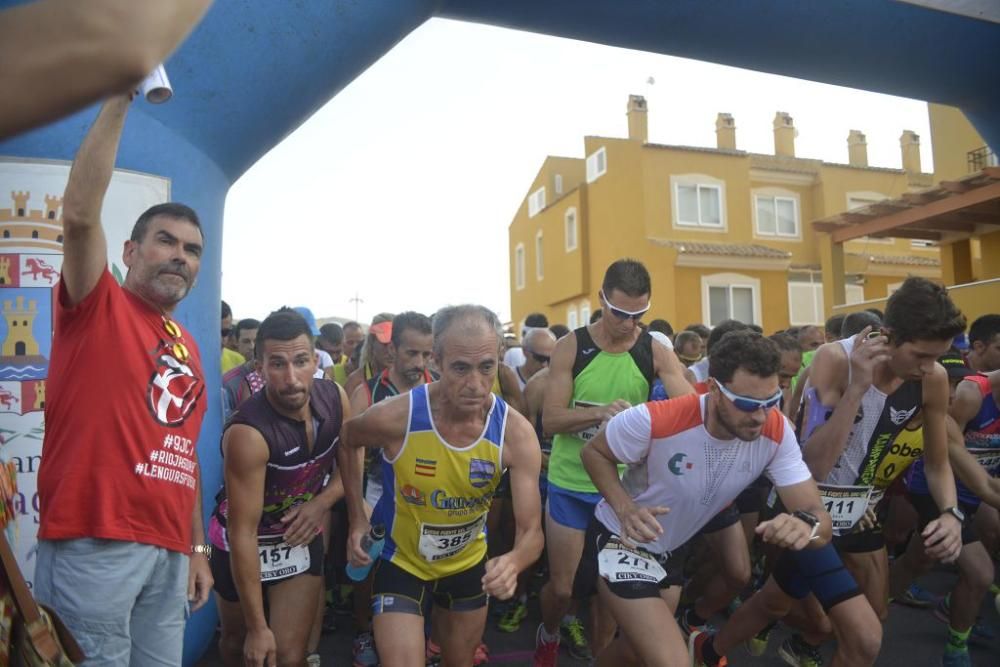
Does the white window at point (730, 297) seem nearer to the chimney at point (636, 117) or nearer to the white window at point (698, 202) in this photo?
the white window at point (698, 202)

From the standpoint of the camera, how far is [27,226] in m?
3.98

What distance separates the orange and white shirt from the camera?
3719 mm

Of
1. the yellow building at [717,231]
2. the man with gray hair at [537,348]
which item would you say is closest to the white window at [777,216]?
the yellow building at [717,231]

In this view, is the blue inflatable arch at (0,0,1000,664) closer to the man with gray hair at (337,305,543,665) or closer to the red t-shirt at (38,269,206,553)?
the man with gray hair at (337,305,543,665)

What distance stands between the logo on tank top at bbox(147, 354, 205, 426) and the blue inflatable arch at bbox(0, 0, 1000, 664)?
1.77 meters

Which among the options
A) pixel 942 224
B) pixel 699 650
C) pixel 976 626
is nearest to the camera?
pixel 699 650

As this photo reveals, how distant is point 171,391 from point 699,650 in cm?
365

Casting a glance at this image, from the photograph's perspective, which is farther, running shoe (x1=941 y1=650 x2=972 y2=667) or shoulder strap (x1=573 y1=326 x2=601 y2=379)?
shoulder strap (x1=573 y1=326 x2=601 y2=379)

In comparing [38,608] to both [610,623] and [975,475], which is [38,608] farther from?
[975,475]

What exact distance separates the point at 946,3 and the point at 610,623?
20.5ft

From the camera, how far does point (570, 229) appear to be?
3042 cm

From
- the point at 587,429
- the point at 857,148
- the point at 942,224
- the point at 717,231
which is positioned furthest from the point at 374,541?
the point at 857,148

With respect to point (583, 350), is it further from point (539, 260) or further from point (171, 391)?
point (539, 260)

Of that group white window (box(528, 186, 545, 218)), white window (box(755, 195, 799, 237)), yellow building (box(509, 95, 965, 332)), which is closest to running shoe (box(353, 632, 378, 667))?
yellow building (box(509, 95, 965, 332))
